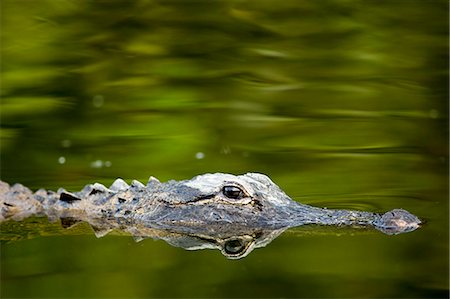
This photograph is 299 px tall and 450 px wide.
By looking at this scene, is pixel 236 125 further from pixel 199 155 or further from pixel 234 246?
pixel 234 246

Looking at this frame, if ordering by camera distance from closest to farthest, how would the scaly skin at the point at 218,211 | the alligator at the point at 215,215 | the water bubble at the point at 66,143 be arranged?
the alligator at the point at 215,215, the scaly skin at the point at 218,211, the water bubble at the point at 66,143

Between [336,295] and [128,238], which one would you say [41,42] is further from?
[336,295]

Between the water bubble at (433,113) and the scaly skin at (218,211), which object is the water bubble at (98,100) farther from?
the scaly skin at (218,211)


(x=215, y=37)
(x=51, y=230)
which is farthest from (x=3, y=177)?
(x=215, y=37)

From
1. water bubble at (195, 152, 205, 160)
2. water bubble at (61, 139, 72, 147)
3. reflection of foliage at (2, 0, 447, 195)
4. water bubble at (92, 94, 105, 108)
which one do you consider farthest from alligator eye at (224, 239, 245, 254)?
water bubble at (92, 94, 105, 108)

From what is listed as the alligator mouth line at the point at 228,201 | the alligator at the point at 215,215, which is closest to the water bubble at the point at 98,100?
the alligator at the point at 215,215

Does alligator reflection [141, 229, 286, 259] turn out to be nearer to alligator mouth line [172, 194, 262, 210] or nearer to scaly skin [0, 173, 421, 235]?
scaly skin [0, 173, 421, 235]
